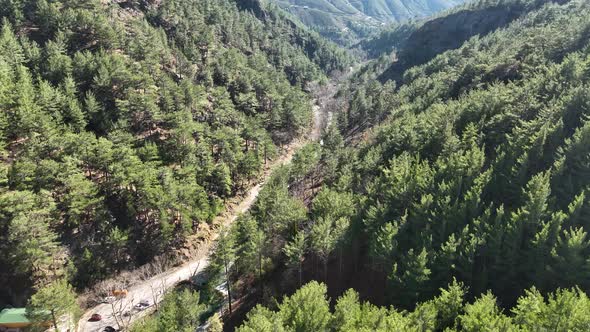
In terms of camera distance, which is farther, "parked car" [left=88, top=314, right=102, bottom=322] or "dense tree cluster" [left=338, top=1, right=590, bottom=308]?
"parked car" [left=88, top=314, right=102, bottom=322]

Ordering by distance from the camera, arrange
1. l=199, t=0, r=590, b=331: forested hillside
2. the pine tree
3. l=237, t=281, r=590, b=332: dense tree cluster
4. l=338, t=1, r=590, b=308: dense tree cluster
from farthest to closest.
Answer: the pine tree → l=338, t=1, r=590, b=308: dense tree cluster → l=199, t=0, r=590, b=331: forested hillside → l=237, t=281, r=590, b=332: dense tree cluster

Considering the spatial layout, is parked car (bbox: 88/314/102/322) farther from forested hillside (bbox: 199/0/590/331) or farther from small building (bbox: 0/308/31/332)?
forested hillside (bbox: 199/0/590/331)

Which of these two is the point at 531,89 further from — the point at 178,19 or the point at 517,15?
the point at 517,15

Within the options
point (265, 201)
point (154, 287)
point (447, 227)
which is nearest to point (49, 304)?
point (154, 287)

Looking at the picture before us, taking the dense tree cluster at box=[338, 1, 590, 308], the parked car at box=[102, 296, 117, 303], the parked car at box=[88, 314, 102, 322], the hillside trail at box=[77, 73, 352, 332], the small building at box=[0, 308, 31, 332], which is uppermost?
the dense tree cluster at box=[338, 1, 590, 308]

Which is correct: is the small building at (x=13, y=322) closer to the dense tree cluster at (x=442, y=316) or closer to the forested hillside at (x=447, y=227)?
the forested hillside at (x=447, y=227)

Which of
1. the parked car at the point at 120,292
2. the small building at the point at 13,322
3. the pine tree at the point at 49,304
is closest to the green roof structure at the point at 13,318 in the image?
the small building at the point at 13,322

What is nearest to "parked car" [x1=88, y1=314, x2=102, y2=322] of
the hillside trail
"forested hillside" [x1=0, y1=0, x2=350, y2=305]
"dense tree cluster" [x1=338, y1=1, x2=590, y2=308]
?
the hillside trail

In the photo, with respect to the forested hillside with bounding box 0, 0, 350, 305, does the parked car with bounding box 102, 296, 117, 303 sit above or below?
below
